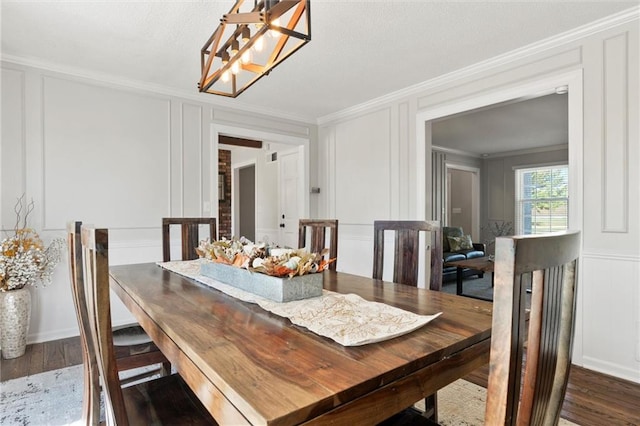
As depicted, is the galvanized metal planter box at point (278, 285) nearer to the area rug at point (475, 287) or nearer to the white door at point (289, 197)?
the white door at point (289, 197)

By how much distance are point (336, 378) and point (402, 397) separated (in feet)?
0.58

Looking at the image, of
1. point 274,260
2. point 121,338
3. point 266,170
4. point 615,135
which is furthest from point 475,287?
point 121,338

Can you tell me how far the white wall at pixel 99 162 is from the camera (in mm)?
2988

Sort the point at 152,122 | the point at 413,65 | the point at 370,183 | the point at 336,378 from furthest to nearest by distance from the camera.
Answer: the point at 370,183 → the point at 152,122 → the point at 413,65 → the point at 336,378

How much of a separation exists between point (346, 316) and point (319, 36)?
224cm

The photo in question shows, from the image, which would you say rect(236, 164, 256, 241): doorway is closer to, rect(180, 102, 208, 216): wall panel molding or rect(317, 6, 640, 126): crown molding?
rect(180, 102, 208, 216): wall panel molding

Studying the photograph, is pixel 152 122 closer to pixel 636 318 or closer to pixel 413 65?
pixel 413 65

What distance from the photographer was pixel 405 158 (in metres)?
3.79

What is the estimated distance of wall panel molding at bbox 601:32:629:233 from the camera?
7.70 feet

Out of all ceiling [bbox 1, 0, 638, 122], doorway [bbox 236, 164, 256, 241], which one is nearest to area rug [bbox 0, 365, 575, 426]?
ceiling [bbox 1, 0, 638, 122]

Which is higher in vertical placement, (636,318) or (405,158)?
(405,158)

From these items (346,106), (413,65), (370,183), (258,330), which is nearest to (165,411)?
(258,330)

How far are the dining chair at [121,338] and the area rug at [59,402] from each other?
1.70 ft

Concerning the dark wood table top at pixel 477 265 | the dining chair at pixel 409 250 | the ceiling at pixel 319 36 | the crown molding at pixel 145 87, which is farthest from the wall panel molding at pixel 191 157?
the dark wood table top at pixel 477 265
